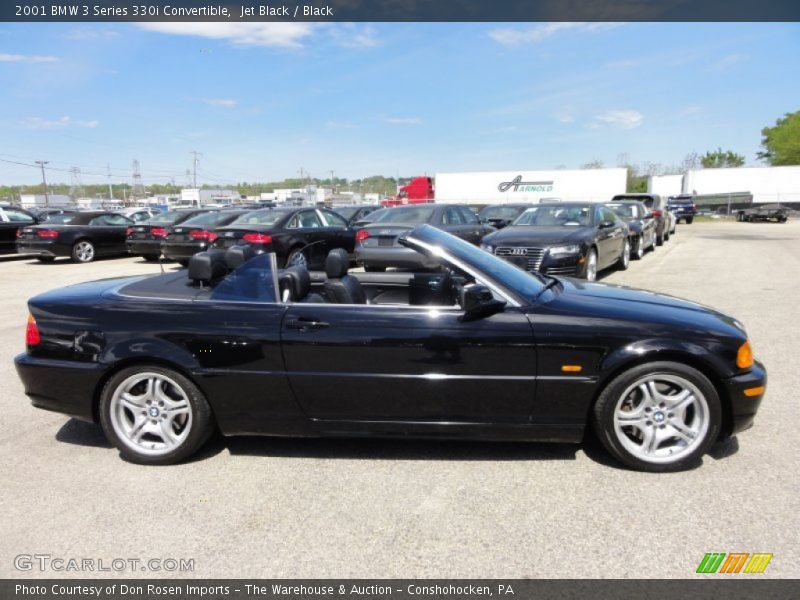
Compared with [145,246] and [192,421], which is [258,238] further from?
[192,421]

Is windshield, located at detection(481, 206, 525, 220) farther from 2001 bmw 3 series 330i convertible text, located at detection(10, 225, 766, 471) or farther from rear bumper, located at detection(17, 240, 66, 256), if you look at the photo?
2001 bmw 3 series 330i convertible text, located at detection(10, 225, 766, 471)

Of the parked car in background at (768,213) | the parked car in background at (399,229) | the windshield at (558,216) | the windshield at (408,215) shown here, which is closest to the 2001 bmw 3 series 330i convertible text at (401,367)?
the parked car in background at (399,229)

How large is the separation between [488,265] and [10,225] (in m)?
16.2

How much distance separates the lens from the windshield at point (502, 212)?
15.8 metres

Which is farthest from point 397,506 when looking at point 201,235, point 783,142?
point 783,142

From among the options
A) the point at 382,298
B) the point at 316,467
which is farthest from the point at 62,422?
the point at 382,298

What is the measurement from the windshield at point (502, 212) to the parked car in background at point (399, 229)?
4.06m

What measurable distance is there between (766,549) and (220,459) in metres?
2.98

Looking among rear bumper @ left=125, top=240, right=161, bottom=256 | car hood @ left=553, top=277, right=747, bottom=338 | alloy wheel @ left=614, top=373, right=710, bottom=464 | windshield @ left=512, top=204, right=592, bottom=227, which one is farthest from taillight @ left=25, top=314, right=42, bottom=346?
rear bumper @ left=125, top=240, right=161, bottom=256

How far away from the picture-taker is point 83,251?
569 inches

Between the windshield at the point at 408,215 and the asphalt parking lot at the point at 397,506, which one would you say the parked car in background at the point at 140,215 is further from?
the asphalt parking lot at the point at 397,506

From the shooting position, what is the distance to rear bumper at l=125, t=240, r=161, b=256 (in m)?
13.9

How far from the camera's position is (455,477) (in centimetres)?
304

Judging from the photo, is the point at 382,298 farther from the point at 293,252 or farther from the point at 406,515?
the point at 293,252
